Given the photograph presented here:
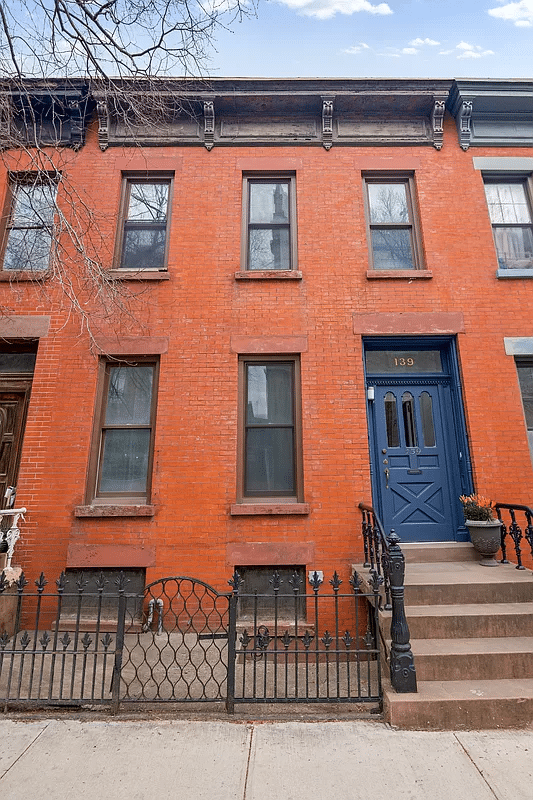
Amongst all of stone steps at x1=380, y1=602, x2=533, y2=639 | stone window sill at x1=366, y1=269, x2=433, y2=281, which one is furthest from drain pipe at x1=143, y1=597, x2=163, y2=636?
stone window sill at x1=366, y1=269, x2=433, y2=281

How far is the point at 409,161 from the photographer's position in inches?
287

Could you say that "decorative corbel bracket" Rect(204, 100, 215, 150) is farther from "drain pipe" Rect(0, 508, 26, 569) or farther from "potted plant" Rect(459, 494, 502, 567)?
"potted plant" Rect(459, 494, 502, 567)

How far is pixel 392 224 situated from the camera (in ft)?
23.6

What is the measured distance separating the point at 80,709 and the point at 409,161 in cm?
876

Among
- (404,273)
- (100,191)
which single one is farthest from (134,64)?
(404,273)

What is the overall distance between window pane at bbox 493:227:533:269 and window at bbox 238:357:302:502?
13.2 feet

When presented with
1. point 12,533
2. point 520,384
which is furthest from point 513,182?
point 12,533

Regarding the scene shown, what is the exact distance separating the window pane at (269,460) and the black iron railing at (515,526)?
9.40 feet

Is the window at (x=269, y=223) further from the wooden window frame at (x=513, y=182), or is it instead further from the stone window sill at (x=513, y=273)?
the wooden window frame at (x=513, y=182)

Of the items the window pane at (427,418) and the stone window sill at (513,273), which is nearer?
the window pane at (427,418)

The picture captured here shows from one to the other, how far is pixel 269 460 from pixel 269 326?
206 cm

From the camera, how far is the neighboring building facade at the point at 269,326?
5926 mm

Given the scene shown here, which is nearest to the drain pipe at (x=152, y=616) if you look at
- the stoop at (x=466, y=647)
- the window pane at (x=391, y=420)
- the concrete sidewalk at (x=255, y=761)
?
the concrete sidewalk at (x=255, y=761)

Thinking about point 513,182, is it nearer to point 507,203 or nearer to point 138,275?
point 507,203
